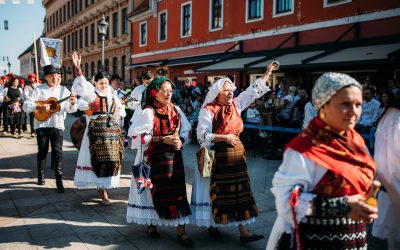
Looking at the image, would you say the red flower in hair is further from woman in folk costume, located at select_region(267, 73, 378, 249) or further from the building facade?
the building facade

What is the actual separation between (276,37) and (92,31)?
25.9 m

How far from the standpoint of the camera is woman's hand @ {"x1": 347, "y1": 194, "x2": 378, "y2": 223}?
201 cm

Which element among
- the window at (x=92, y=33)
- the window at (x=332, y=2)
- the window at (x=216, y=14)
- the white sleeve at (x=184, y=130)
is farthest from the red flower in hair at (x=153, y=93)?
the window at (x=92, y=33)

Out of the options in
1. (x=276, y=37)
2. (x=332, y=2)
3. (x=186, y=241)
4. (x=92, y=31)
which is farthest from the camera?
(x=92, y=31)

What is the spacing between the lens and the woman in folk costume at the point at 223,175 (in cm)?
390

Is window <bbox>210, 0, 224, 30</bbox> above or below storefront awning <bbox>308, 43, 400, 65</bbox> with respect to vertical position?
above

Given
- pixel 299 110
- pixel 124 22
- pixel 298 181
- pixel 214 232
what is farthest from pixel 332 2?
pixel 124 22

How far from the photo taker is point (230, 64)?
50.1ft

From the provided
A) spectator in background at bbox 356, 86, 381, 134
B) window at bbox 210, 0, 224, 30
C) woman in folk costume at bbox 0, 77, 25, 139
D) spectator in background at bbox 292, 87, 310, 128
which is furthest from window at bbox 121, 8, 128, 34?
spectator in background at bbox 356, 86, 381, 134

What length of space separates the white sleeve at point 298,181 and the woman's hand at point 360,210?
207mm

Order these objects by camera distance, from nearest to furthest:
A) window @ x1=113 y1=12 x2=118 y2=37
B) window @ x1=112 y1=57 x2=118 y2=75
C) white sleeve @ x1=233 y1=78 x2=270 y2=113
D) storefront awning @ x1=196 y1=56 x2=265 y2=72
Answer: white sleeve @ x1=233 y1=78 x2=270 y2=113
storefront awning @ x1=196 y1=56 x2=265 y2=72
window @ x1=113 y1=12 x2=118 y2=37
window @ x1=112 y1=57 x2=118 y2=75

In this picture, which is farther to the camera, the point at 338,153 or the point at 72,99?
the point at 72,99

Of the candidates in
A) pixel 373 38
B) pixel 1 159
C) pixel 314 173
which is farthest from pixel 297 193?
pixel 373 38

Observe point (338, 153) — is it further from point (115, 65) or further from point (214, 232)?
point (115, 65)
